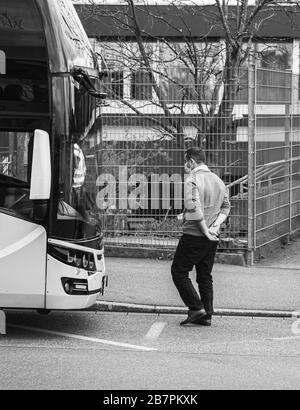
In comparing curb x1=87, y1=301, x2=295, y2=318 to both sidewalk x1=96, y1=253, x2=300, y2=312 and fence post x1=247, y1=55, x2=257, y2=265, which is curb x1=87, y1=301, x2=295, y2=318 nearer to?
sidewalk x1=96, y1=253, x2=300, y2=312

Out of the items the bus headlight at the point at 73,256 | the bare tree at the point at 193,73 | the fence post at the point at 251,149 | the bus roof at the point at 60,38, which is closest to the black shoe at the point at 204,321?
the bus headlight at the point at 73,256

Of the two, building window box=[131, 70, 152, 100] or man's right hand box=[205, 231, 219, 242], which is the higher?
building window box=[131, 70, 152, 100]

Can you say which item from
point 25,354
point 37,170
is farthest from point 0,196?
point 25,354

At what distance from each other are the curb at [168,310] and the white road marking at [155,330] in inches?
22.4

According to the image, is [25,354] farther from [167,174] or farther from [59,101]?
[167,174]

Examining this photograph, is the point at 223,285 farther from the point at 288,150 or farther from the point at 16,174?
the point at 16,174

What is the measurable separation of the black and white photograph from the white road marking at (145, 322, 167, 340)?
58 millimetres

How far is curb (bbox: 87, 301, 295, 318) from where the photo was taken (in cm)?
930

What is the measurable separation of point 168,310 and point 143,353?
6.90ft

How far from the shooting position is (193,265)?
8.45 m

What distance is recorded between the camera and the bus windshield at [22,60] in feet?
24.5

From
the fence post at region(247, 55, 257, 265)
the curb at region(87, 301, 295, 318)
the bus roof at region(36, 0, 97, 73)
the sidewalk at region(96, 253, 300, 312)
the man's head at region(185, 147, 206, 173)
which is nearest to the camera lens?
the bus roof at region(36, 0, 97, 73)

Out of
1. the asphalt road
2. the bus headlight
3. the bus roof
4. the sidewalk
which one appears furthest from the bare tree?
the bus headlight

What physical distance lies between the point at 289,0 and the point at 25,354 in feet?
30.2
